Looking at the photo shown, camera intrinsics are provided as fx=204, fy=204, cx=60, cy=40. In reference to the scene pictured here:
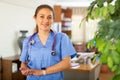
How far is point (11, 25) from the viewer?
4.26m

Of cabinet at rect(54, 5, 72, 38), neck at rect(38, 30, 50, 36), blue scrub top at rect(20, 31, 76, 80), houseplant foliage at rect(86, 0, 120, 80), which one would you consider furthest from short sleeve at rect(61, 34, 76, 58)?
cabinet at rect(54, 5, 72, 38)

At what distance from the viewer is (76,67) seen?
122 inches

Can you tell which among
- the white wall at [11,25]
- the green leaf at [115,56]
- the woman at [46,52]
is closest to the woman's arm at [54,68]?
the woman at [46,52]

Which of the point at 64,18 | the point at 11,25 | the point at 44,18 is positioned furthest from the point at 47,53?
the point at 64,18

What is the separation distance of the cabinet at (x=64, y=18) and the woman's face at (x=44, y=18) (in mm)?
4251

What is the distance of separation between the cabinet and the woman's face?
13.9 ft

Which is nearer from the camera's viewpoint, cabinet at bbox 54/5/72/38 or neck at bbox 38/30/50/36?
neck at bbox 38/30/50/36

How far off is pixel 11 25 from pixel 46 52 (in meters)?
2.90

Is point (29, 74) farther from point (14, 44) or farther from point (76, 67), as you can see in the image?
point (14, 44)

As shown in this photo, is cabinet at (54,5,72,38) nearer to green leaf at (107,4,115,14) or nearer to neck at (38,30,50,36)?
neck at (38,30,50,36)

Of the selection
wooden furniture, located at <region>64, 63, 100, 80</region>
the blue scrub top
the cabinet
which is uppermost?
the cabinet

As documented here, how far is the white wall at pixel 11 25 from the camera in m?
4.02

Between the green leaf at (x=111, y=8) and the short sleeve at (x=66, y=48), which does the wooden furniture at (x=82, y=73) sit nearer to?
the short sleeve at (x=66, y=48)

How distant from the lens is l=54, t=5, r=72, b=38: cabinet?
5997mm
